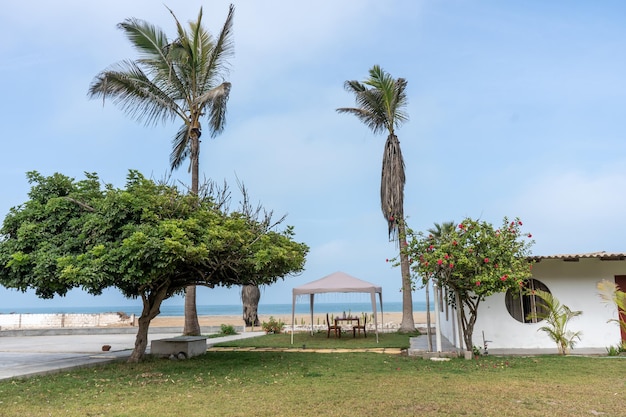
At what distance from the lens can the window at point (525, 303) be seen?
1330 cm

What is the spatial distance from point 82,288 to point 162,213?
85.7 inches

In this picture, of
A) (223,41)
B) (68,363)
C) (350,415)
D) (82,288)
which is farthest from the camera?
(223,41)

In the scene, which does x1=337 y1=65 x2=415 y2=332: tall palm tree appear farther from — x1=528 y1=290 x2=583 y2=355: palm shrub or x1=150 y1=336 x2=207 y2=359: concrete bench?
x1=150 y1=336 x2=207 y2=359: concrete bench

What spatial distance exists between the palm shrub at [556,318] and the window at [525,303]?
12cm

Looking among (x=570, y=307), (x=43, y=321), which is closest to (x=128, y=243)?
(x=570, y=307)

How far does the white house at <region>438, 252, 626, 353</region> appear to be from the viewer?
13078 mm

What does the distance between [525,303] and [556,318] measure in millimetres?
935

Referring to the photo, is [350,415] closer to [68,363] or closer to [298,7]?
[68,363]

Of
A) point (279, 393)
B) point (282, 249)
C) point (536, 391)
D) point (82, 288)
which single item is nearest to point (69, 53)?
point (82, 288)

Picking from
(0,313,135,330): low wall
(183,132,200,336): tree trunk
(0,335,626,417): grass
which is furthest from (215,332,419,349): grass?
(0,313,135,330): low wall

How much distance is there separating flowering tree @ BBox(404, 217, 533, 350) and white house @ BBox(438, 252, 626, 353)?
156 cm

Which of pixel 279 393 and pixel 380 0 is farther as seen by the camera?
pixel 380 0

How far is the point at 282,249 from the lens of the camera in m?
10.7

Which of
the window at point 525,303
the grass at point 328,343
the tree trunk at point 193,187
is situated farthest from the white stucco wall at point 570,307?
the tree trunk at point 193,187
